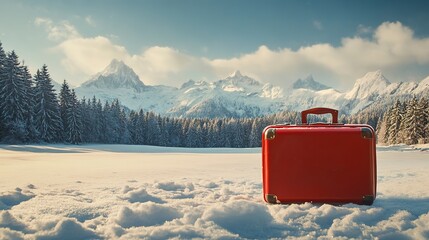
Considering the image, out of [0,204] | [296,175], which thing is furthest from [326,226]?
[0,204]

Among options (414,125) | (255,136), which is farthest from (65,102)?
(255,136)

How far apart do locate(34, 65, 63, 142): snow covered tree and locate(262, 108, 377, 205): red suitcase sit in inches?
→ 1551

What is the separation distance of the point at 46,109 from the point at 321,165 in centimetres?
4208

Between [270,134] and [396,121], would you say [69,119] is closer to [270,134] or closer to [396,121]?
[270,134]

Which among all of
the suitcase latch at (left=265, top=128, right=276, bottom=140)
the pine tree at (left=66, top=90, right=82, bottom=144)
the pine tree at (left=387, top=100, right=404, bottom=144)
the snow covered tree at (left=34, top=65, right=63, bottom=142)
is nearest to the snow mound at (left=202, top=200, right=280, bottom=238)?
the suitcase latch at (left=265, top=128, right=276, bottom=140)

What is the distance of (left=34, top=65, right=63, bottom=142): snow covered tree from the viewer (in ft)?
122

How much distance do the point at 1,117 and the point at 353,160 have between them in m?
37.9

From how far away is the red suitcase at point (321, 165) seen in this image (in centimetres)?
345

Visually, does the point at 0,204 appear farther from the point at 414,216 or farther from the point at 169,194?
the point at 414,216

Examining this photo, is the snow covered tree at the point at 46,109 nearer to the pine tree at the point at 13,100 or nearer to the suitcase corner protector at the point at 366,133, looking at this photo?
the pine tree at the point at 13,100

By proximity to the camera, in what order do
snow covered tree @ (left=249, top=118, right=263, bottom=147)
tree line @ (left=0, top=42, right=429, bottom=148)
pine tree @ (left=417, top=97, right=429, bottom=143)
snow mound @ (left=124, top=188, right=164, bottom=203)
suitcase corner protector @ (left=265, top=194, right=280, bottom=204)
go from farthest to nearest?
snow covered tree @ (left=249, top=118, right=263, bottom=147), pine tree @ (left=417, top=97, right=429, bottom=143), tree line @ (left=0, top=42, right=429, bottom=148), snow mound @ (left=124, top=188, right=164, bottom=203), suitcase corner protector @ (left=265, top=194, right=280, bottom=204)

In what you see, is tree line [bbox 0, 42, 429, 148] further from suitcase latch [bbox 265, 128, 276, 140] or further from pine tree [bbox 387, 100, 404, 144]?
suitcase latch [bbox 265, 128, 276, 140]

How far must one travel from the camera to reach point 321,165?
3490mm

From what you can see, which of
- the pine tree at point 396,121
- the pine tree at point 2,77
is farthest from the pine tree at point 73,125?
the pine tree at point 396,121
